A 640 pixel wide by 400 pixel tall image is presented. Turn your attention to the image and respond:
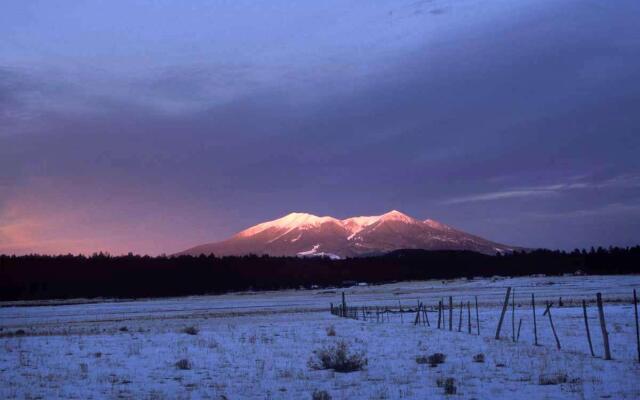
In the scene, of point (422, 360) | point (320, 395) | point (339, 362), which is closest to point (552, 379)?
point (422, 360)

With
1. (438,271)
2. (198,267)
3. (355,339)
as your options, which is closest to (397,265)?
(438,271)

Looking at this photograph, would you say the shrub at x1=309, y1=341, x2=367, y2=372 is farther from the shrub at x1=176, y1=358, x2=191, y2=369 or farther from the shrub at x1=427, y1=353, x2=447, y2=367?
the shrub at x1=176, y1=358, x2=191, y2=369

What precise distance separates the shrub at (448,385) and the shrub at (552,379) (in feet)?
5.98

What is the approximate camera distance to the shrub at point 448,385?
14.0 m

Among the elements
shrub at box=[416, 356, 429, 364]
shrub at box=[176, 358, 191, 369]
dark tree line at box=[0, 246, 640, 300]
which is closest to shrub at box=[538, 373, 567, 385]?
shrub at box=[416, 356, 429, 364]

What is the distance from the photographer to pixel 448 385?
46.8 ft

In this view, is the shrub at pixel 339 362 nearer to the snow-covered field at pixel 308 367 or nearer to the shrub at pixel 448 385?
the snow-covered field at pixel 308 367

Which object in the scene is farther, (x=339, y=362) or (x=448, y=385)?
(x=339, y=362)

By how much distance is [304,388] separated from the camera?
1510 cm

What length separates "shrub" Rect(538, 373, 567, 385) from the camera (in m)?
14.9

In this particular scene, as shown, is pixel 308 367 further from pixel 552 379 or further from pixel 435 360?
pixel 552 379

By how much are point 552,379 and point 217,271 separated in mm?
157293

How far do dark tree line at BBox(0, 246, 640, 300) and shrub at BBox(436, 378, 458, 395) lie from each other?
129267 mm

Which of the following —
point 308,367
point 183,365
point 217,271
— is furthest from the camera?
point 217,271
